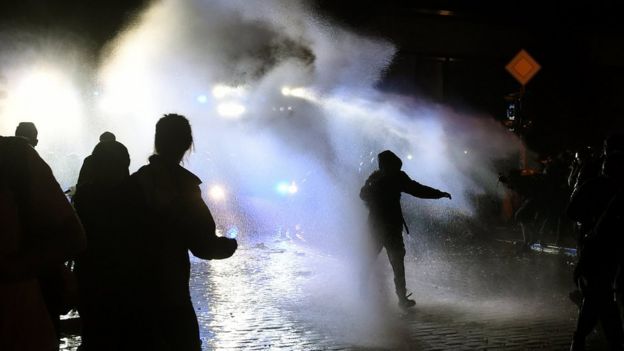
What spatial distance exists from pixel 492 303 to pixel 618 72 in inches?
708

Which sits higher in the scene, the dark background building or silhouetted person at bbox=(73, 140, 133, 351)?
the dark background building

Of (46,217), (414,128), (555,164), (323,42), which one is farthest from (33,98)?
(46,217)

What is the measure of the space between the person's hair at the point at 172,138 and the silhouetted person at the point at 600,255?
126 inches

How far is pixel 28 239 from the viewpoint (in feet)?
6.77

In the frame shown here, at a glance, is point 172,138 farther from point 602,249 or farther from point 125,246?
point 602,249

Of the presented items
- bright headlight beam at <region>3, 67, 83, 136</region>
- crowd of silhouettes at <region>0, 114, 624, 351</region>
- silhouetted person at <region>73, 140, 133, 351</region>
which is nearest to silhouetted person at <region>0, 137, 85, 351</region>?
crowd of silhouettes at <region>0, 114, 624, 351</region>

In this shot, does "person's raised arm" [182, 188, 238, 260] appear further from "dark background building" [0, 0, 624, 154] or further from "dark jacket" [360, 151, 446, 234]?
"dark background building" [0, 0, 624, 154]

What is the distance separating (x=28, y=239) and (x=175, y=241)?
1.25 meters

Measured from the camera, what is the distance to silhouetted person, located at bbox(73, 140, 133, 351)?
303 cm

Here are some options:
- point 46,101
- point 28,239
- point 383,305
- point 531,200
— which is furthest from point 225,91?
point 28,239

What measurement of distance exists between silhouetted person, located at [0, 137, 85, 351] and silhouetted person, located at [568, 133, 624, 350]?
4.09 m

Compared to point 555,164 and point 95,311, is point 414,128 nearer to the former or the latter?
point 555,164

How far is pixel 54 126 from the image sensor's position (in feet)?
72.7

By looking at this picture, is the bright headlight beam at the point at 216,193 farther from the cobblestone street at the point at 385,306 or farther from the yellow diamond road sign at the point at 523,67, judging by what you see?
the cobblestone street at the point at 385,306
